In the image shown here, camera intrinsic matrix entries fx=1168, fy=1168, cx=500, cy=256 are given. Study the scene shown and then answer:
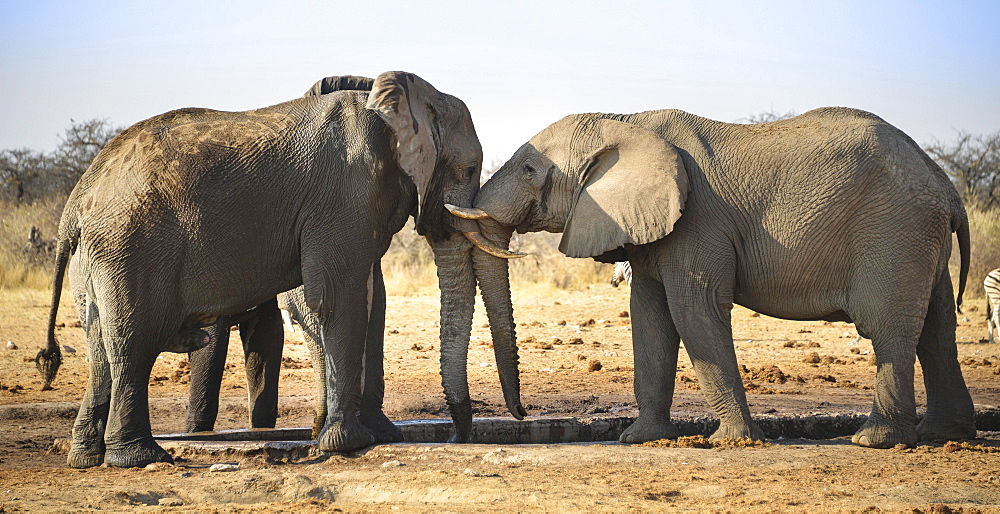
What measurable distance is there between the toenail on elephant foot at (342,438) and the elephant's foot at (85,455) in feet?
4.55

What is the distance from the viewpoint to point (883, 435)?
7.55 metres

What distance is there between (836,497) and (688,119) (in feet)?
9.99

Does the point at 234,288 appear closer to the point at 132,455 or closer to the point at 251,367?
the point at 132,455

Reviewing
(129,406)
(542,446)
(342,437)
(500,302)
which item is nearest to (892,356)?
(542,446)

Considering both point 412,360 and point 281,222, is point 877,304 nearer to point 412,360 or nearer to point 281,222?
point 281,222

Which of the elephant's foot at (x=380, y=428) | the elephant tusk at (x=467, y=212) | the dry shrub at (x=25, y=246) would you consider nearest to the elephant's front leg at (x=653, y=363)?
the elephant tusk at (x=467, y=212)

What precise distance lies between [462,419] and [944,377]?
3401 mm

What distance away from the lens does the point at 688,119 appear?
8.06 meters

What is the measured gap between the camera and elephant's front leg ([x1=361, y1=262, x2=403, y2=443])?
8195mm

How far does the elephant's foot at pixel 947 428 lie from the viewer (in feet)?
27.0

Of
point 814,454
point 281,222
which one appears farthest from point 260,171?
point 814,454

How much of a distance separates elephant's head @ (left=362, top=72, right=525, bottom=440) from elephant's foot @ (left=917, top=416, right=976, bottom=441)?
2.91 metres

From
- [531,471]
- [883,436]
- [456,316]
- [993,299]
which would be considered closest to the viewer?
[531,471]

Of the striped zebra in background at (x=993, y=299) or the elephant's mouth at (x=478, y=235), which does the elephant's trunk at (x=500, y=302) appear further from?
the striped zebra in background at (x=993, y=299)
